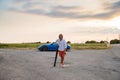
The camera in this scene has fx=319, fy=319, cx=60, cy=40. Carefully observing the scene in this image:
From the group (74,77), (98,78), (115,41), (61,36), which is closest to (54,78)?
(74,77)

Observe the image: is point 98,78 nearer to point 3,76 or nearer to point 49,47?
point 3,76

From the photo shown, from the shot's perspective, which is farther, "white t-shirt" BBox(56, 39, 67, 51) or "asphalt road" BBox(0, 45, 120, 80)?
"white t-shirt" BBox(56, 39, 67, 51)

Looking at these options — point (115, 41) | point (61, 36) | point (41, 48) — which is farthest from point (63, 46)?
point (115, 41)

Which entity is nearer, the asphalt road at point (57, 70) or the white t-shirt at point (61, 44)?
the asphalt road at point (57, 70)

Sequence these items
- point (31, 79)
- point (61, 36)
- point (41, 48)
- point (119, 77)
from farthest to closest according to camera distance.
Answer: point (41, 48), point (61, 36), point (119, 77), point (31, 79)

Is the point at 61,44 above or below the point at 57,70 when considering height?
above

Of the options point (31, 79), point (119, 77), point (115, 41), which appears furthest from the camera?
point (115, 41)

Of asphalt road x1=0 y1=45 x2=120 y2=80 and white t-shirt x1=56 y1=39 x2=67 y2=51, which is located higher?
white t-shirt x1=56 y1=39 x2=67 y2=51

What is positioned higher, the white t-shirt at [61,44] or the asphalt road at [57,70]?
the white t-shirt at [61,44]

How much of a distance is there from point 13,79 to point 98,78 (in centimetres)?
347

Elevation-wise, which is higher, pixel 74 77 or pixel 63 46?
pixel 63 46

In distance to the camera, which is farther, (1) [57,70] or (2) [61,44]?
(2) [61,44]

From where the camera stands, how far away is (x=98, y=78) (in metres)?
13.2

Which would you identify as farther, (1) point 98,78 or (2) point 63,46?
(2) point 63,46
